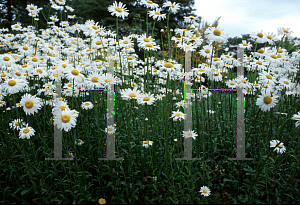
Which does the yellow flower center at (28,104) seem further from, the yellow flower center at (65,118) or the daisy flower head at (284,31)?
the daisy flower head at (284,31)

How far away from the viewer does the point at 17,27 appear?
4797 mm

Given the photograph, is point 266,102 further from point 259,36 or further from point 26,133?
point 26,133

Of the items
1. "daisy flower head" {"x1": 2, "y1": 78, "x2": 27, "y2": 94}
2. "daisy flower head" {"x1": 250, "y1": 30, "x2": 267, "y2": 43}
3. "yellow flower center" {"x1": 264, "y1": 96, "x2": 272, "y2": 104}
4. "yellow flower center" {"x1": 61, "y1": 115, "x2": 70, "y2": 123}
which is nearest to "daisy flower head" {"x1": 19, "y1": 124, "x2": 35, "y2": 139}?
"daisy flower head" {"x1": 2, "y1": 78, "x2": 27, "y2": 94}

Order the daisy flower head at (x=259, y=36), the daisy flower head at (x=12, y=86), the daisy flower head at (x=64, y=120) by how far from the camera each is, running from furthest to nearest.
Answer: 1. the daisy flower head at (x=259, y=36)
2. the daisy flower head at (x=12, y=86)
3. the daisy flower head at (x=64, y=120)

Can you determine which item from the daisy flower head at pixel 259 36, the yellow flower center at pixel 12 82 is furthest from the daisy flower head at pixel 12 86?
the daisy flower head at pixel 259 36

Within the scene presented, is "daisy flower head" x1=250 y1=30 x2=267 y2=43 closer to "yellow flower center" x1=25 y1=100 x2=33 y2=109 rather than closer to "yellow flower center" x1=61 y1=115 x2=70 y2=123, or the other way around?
"yellow flower center" x1=61 y1=115 x2=70 y2=123

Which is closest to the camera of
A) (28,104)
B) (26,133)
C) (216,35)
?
(28,104)

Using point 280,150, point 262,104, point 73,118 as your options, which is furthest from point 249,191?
point 73,118

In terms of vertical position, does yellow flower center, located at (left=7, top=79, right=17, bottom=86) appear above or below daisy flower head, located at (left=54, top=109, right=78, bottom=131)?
above

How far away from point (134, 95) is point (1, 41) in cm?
458

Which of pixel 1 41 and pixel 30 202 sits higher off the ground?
pixel 1 41

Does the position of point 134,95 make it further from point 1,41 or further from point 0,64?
point 1,41

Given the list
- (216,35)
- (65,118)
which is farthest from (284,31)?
(65,118)

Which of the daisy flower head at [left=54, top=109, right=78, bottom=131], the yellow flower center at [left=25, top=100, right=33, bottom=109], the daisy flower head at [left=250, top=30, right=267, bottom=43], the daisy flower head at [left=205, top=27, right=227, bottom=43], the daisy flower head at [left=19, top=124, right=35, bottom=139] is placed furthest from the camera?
the daisy flower head at [left=250, top=30, right=267, bottom=43]
